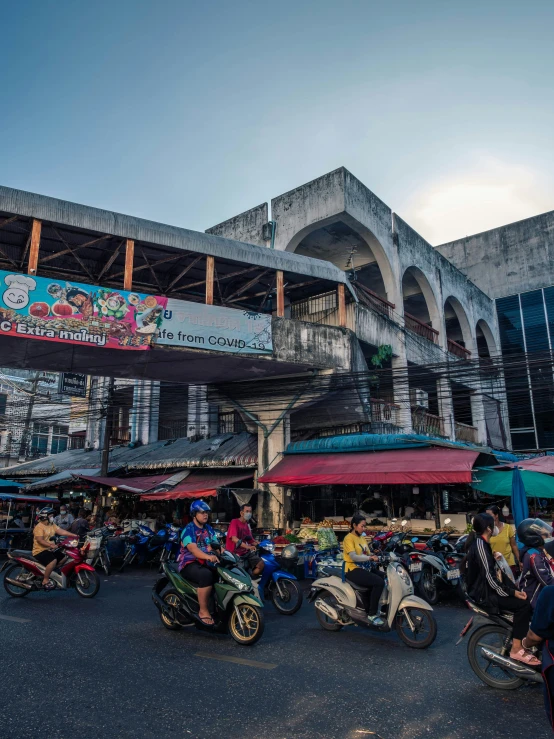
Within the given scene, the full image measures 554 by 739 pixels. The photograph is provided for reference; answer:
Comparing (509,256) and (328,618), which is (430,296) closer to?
(509,256)

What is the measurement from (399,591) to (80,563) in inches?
241

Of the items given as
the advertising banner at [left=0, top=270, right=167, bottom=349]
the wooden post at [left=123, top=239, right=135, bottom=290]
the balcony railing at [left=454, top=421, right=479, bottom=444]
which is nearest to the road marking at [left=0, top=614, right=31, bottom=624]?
the advertising banner at [left=0, top=270, right=167, bottom=349]

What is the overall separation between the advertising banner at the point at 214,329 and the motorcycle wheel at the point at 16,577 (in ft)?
22.4

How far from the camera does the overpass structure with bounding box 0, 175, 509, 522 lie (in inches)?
593

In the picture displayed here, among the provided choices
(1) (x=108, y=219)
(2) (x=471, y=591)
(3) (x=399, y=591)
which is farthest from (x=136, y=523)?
(2) (x=471, y=591)

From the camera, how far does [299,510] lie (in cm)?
1850

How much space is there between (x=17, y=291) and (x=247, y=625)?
1062cm

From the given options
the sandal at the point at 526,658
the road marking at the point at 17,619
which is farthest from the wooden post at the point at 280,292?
the sandal at the point at 526,658

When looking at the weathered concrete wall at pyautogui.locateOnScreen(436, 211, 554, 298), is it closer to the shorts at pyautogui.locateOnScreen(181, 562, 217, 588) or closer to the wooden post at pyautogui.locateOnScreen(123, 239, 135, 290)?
the wooden post at pyautogui.locateOnScreen(123, 239, 135, 290)

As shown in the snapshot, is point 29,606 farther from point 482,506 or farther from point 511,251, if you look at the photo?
point 511,251

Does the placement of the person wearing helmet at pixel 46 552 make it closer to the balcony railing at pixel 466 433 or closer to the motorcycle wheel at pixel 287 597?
the motorcycle wheel at pixel 287 597

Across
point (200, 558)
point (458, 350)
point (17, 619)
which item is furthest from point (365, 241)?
point (17, 619)

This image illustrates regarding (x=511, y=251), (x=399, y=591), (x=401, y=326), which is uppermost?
(x=511, y=251)

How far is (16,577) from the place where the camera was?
9555 millimetres
